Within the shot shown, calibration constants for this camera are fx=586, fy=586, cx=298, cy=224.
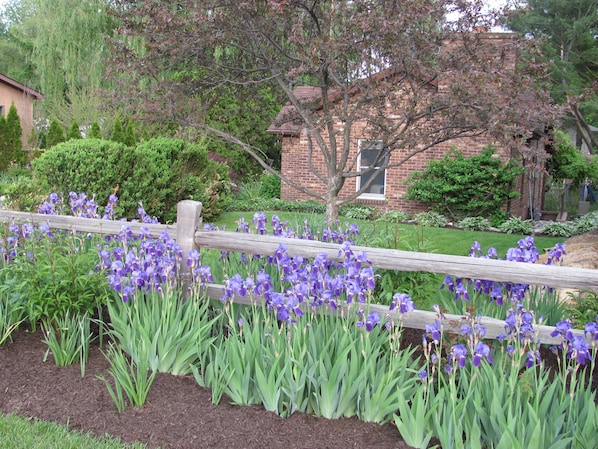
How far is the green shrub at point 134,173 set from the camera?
10.0 m

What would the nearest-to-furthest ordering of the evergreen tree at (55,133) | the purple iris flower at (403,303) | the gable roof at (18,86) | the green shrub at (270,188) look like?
1. the purple iris flower at (403,303)
2. the green shrub at (270,188)
3. the evergreen tree at (55,133)
4. the gable roof at (18,86)

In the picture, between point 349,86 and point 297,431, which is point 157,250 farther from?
point 349,86

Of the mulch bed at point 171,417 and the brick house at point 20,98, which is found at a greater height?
the brick house at point 20,98

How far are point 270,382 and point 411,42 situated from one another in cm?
439

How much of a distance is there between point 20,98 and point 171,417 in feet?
84.3

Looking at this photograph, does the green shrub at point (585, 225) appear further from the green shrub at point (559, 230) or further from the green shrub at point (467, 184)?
the green shrub at point (467, 184)

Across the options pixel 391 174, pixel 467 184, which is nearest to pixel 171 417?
pixel 467 184

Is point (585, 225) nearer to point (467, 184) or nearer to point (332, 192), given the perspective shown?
point (467, 184)

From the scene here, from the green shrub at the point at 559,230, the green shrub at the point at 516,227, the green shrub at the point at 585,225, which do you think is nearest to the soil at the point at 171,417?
the green shrub at the point at 516,227

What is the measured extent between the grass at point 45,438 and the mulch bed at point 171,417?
3.0 inches

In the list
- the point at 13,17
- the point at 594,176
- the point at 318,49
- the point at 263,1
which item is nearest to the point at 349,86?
the point at 318,49

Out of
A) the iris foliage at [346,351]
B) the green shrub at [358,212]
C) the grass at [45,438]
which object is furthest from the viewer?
the green shrub at [358,212]

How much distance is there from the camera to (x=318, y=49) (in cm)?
631

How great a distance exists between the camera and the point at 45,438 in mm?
3094
